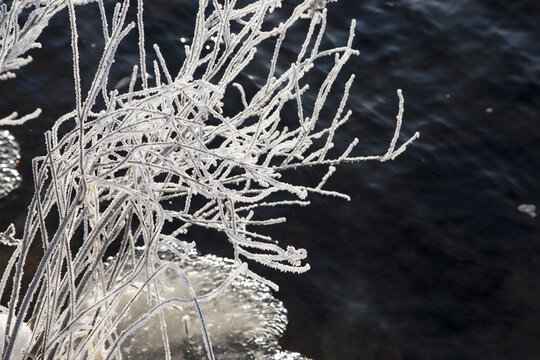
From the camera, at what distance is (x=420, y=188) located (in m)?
5.11

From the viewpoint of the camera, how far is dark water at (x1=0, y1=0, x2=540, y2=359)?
4.23 metres

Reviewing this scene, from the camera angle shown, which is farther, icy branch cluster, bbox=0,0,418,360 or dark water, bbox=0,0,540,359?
dark water, bbox=0,0,540,359

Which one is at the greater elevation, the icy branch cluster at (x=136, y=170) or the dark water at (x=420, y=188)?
the icy branch cluster at (x=136, y=170)

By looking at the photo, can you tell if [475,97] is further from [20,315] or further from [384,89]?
[20,315]

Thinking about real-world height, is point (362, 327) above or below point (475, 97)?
below

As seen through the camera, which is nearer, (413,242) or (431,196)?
(413,242)

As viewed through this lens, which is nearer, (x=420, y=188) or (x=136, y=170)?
(x=136, y=170)

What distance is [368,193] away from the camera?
16.5ft

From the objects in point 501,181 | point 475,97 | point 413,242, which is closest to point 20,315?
point 413,242

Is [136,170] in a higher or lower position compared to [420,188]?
higher

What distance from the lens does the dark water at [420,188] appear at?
4.23 meters

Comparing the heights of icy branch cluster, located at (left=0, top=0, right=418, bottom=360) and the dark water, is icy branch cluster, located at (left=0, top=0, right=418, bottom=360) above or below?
Result: above

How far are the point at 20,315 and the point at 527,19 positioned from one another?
6049 millimetres

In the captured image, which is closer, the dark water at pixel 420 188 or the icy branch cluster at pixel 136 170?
the icy branch cluster at pixel 136 170
